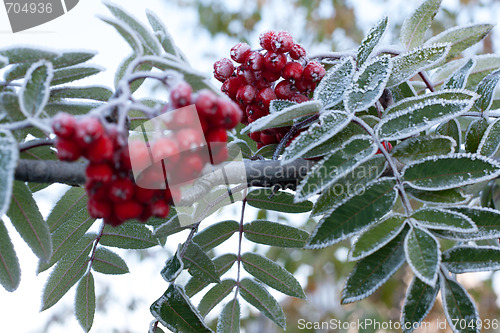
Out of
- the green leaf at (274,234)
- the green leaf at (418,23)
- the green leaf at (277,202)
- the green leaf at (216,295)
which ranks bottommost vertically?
the green leaf at (216,295)

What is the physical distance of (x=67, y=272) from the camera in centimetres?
119

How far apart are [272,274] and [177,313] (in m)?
0.29

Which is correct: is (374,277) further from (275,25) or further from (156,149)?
(275,25)

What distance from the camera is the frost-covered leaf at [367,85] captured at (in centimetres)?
91

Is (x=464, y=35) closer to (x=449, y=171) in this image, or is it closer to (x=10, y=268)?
(x=449, y=171)

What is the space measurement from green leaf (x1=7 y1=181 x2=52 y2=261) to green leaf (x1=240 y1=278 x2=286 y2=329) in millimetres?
532

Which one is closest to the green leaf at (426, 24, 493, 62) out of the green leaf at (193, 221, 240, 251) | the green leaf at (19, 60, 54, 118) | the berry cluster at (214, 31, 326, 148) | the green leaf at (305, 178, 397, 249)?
the berry cluster at (214, 31, 326, 148)

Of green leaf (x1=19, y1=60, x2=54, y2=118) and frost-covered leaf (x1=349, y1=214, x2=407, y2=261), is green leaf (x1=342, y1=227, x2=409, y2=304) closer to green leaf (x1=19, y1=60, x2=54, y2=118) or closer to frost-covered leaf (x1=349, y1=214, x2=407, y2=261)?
frost-covered leaf (x1=349, y1=214, x2=407, y2=261)

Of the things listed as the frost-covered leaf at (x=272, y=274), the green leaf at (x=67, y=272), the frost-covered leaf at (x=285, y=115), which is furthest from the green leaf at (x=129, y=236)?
the frost-covered leaf at (x=285, y=115)

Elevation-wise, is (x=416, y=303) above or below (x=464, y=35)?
below

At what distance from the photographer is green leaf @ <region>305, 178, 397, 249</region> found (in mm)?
805

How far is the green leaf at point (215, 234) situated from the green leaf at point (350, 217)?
17.2 inches

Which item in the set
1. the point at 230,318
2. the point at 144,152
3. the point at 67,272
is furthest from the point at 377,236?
the point at 67,272

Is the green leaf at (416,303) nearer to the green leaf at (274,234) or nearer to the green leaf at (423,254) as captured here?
the green leaf at (423,254)
